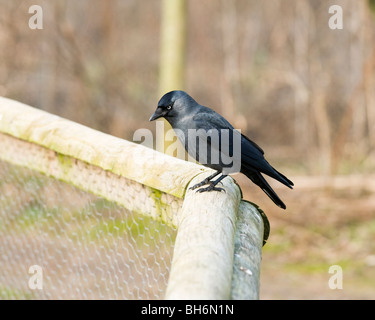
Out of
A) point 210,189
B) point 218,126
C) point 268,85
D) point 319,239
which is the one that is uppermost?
point 268,85

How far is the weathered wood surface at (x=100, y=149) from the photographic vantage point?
2576 millimetres

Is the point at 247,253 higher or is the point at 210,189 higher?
the point at 210,189

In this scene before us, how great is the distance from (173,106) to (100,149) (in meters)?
0.62

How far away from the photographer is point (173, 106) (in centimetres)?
332

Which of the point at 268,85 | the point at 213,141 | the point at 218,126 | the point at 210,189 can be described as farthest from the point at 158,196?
the point at 268,85

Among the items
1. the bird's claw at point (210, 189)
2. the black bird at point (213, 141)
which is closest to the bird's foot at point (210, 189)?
the bird's claw at point (210, 189)

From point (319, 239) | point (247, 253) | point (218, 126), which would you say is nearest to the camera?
point (247, 253)

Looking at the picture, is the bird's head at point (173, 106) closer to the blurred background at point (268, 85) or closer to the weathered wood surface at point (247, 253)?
the weathered wood surface at point (247, 253)

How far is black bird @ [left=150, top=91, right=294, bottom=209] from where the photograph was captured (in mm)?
3041

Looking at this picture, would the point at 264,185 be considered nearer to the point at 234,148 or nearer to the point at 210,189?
the point at 234,148

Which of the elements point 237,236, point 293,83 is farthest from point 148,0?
point 237,236

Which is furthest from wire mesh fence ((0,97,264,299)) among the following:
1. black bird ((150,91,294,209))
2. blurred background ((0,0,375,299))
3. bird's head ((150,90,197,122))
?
blurred background ((0,0,375,299))

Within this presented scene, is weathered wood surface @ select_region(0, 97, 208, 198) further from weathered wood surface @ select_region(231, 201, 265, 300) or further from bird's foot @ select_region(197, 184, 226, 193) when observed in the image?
weathered wood surface @ select_region(231, 201, 265, 300)

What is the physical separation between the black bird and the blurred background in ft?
13.2
